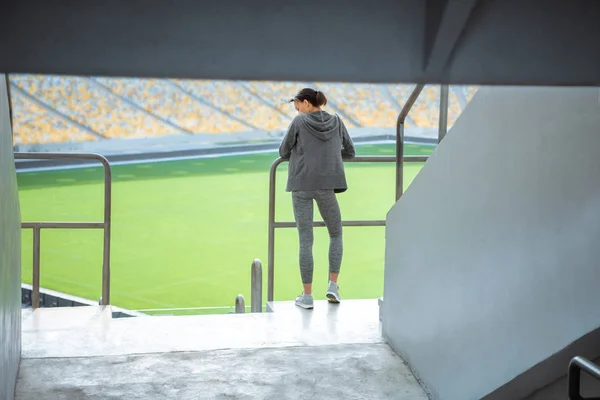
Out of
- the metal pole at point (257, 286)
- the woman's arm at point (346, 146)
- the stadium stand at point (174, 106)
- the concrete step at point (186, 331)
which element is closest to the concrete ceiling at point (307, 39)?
the concrete step at point (186, 331)

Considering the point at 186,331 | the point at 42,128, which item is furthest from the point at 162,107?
the point at 186,331

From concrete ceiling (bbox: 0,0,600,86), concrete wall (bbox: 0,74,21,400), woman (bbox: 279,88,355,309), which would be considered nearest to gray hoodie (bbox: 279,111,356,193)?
woman (bbox: 279,88,355,309)

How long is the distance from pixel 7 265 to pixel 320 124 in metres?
1.38

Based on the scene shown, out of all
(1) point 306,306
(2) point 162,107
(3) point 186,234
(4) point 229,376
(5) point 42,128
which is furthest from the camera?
(2) point 162,107

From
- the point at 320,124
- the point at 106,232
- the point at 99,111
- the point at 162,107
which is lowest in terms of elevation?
the point at 106,232

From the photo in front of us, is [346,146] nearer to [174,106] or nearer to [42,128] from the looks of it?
[174,106]

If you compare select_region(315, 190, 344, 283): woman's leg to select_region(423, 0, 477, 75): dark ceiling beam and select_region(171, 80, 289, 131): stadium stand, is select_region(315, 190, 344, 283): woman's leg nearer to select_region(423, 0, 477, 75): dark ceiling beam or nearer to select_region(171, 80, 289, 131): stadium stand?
select_region(423, 0, 477, 75): dark ceiling beam

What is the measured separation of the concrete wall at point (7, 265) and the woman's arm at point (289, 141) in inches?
42.0

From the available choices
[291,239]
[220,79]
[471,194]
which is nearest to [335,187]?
[471,194]

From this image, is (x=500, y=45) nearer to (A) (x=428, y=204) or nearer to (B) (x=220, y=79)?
(B) (x=220, y=79)

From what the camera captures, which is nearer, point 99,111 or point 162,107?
point 162,107

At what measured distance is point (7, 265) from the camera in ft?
6.33

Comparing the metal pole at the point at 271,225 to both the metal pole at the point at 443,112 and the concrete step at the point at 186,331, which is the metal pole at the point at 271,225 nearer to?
the concrete step at the point at 186,331

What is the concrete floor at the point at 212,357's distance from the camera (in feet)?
7.00
